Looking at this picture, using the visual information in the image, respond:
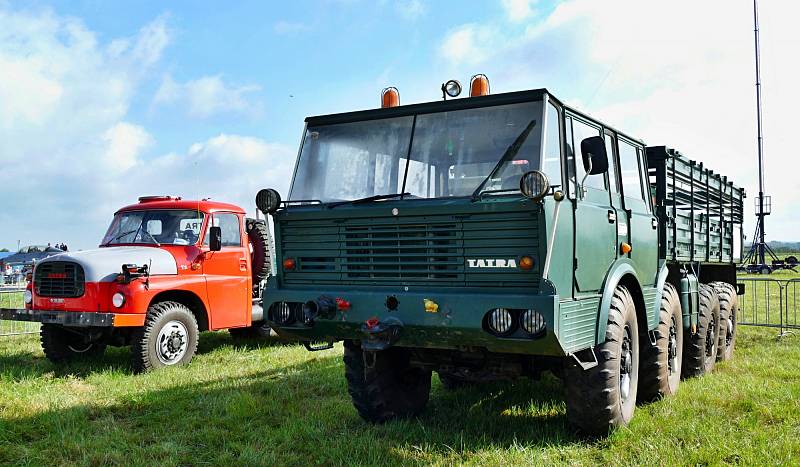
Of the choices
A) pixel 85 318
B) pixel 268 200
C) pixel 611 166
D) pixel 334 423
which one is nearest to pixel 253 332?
pixel 85 318

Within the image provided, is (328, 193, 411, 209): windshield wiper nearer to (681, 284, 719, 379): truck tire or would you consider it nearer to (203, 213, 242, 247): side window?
(681, 284, 719, 379): truck tire

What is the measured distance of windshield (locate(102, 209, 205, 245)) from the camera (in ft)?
31.8

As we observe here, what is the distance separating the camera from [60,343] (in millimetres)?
9414

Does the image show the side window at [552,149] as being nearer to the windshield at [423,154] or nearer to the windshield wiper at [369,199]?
the windshield at [423,154]

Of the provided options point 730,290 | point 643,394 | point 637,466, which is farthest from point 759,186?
point 637,466

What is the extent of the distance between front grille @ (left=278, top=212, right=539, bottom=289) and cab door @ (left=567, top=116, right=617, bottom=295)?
54 cm

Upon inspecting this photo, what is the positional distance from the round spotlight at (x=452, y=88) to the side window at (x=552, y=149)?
0.76 m

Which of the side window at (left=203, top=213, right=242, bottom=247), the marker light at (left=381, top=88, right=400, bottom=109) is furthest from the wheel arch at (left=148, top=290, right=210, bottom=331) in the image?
the marker light at (left=381, top=88, right=400, bottom=109)

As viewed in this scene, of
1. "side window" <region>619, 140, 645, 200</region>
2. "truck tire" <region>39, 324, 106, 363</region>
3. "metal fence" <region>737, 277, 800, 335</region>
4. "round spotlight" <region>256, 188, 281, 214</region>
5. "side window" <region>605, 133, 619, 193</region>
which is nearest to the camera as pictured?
"round spotlight" <region>256, 188, 281, 214</region>

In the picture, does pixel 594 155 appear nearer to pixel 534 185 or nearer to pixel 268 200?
pixel 534 185

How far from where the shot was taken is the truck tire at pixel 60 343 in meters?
9.34

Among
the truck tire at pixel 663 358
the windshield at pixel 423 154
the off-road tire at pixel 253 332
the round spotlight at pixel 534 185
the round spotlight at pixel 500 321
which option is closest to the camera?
the round spotlight at pixel 534 185

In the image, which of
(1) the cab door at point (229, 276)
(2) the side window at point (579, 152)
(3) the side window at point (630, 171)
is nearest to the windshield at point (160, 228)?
(1) the cab door at point (229, 276)

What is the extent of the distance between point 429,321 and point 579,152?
5.50 ft
